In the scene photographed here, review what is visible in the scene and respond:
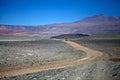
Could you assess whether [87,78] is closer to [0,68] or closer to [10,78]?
[10,78]

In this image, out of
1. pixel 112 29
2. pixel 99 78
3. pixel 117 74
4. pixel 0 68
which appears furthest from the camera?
pixel 112 29

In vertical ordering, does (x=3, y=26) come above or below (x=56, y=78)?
above

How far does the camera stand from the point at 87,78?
486 inches

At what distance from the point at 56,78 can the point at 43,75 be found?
135 centimetres

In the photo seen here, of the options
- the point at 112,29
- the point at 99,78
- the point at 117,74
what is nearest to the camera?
the point at 99,78

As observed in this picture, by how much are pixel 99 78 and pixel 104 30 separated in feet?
620

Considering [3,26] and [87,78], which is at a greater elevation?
[3,26]

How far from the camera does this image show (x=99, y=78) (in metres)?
12.2

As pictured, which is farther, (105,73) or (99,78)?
(105,73)

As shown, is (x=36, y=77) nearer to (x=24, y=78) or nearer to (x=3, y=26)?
(x=24, y=78)

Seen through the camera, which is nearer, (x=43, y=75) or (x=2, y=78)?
(x=2, y=78)

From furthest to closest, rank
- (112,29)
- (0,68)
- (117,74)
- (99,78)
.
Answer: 1. (112,29)
2. (0,68)
3. (117,74)
4. (99,78)

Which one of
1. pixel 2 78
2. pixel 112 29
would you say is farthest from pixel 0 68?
pixel 112 29

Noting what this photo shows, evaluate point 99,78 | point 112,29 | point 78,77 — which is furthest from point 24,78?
point 112,29
